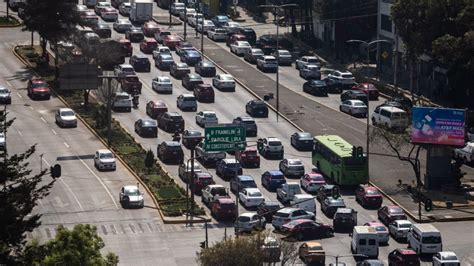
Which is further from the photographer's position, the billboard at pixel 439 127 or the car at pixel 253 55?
the car at pixel 253 55

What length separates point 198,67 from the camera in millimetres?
159750

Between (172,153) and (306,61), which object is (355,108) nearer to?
(306,61)

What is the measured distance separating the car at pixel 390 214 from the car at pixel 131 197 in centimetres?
1815

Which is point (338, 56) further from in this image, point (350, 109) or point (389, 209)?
point (389, 209)

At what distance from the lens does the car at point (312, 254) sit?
332ft

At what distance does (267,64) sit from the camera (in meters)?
163

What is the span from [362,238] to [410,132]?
945 inches

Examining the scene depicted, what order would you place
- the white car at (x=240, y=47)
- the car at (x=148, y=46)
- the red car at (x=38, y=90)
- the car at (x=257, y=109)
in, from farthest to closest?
the white car at (x=240, y=47) → the car at (x=148, y=46) → the red car at (x=38, y=90) → the car at (x=257, y=109)

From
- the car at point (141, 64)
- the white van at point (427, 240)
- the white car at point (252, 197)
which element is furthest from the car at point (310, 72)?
the white van at point (427, 240)

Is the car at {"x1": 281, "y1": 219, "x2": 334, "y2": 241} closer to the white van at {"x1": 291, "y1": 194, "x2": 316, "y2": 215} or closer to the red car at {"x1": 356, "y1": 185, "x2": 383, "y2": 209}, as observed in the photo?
the white van at {"x1": 291, "y1": 194, "x2": 316, "y2": 215}

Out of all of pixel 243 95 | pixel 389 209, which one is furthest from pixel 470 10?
pixel 389 209

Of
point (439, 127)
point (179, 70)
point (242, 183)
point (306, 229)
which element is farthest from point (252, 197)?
point (179, 70)

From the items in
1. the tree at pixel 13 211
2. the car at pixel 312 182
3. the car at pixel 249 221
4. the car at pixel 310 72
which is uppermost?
the tree at pixel 13 211

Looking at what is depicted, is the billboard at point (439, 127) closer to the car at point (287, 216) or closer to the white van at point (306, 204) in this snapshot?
the white van at point (306, 204)
